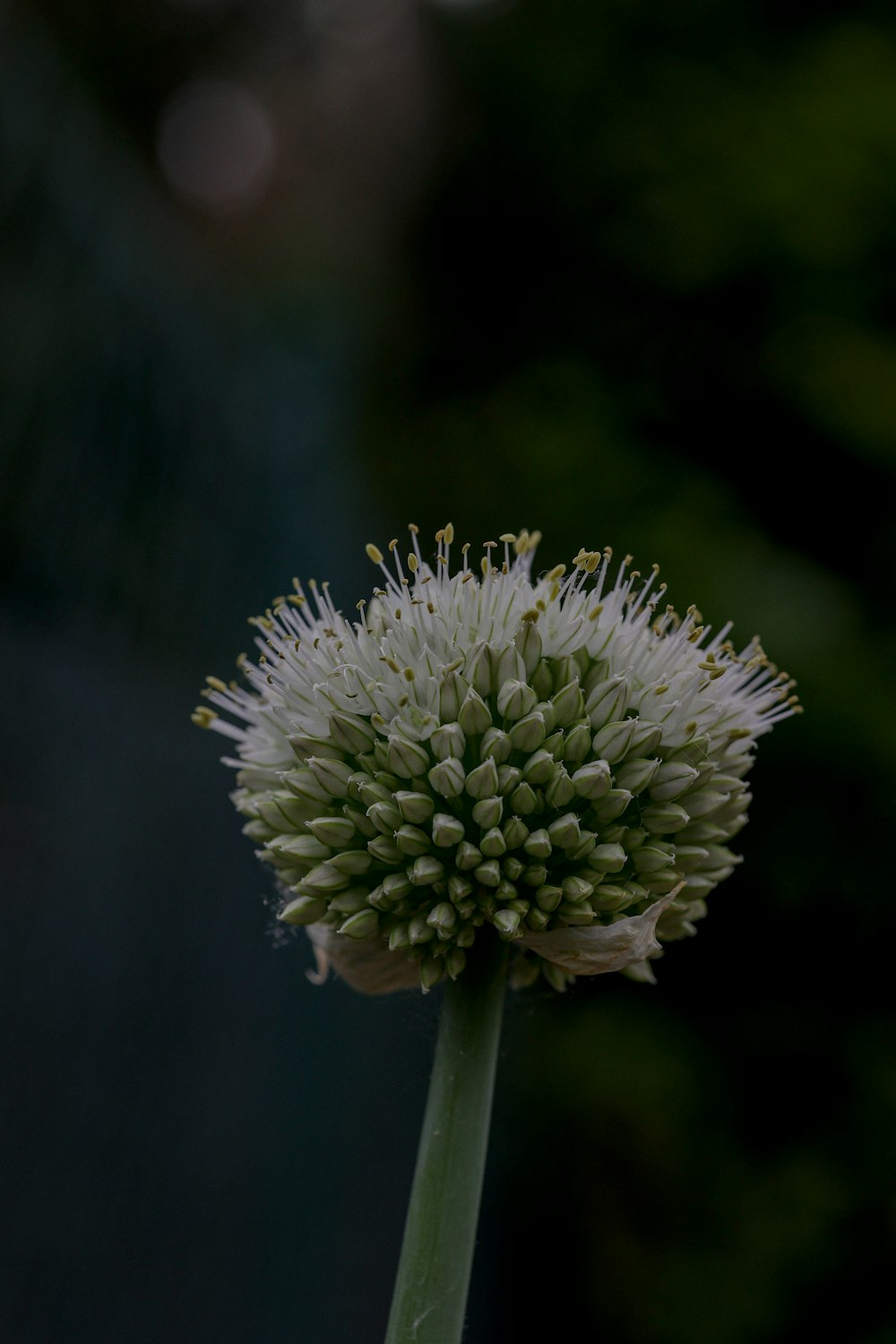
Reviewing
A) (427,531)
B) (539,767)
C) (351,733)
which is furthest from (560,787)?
(427,531)

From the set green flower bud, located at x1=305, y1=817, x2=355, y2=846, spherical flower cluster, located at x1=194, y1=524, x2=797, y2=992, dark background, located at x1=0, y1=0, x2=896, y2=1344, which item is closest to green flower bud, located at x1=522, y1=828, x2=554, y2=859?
spherical flower cluster, located at x1=194, y1=524, x2=797, y2=992

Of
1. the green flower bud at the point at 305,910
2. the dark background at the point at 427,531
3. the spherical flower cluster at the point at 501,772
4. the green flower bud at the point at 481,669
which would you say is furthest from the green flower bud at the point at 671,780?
the dark background at the point at 427,531

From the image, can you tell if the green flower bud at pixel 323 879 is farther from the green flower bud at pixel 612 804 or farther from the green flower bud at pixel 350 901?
the green flower bud at pixel 612 804

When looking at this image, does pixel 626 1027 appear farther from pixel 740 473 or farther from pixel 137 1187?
pixel 740 473

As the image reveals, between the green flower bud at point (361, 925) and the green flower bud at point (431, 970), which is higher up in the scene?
the green flower bud at point (361, 925)

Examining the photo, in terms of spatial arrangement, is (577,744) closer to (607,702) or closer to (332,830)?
(607,702)

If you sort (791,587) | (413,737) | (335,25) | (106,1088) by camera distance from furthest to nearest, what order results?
(335,25) → (791,587) → (106,1088) → (413,737)

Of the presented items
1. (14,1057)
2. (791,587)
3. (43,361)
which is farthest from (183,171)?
(14,1057)
